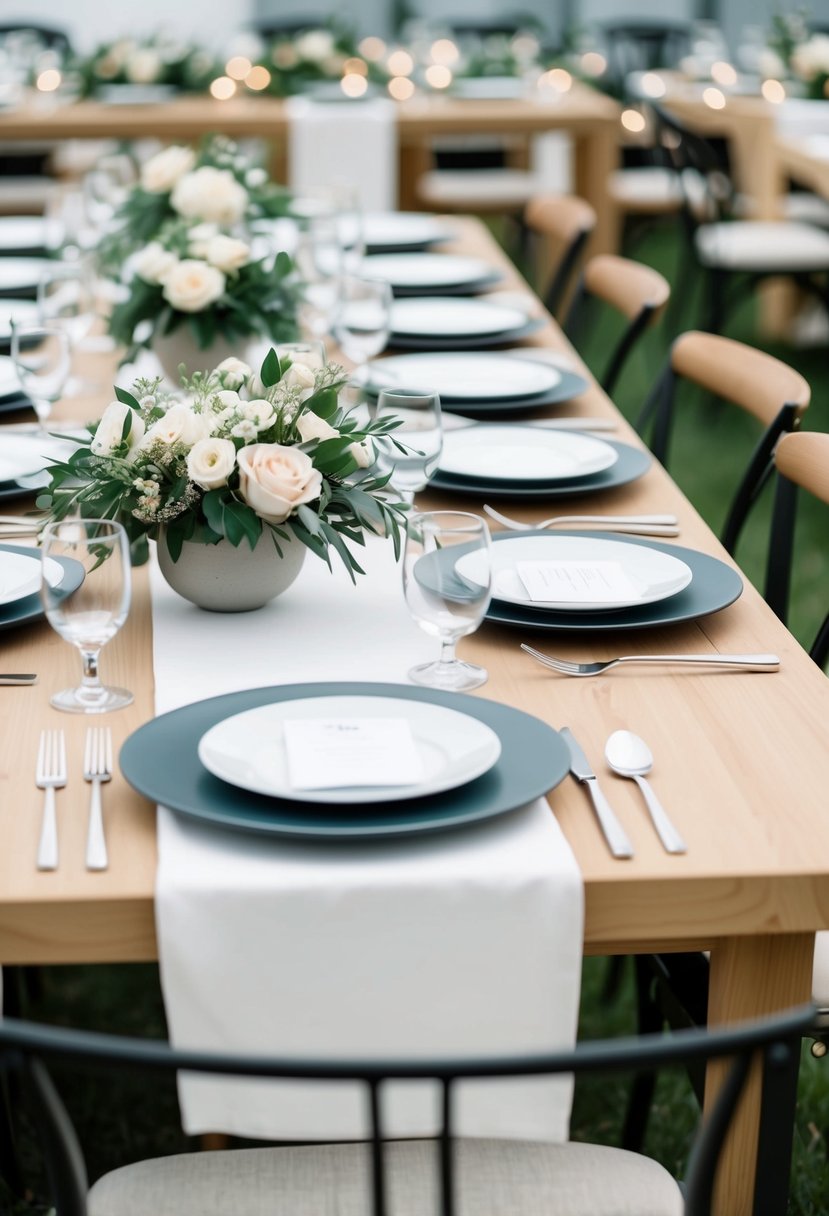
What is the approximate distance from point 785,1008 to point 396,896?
0.32m

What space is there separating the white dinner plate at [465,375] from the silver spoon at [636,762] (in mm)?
975

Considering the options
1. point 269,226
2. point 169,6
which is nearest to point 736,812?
point 269,226

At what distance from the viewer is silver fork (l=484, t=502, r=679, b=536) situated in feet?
5.52

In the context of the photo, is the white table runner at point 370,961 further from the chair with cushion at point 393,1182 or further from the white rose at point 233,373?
the white rose at point 233,373

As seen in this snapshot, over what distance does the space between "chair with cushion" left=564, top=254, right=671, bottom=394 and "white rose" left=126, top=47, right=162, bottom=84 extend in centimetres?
312

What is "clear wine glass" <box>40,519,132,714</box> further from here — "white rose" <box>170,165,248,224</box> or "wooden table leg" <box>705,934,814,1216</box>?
"white rose" <box>170,165,248,224</box>

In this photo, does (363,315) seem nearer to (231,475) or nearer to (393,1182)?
Result: (231,475)

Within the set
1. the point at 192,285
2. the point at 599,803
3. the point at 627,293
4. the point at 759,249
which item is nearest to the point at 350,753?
the point at 599,803

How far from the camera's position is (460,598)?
1255 mm

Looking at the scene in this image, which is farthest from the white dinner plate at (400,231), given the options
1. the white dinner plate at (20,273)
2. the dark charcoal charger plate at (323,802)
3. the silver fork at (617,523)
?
the dark charcoal charger plate at (323,802)

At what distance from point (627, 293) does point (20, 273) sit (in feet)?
3.79

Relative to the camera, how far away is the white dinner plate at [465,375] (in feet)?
7.07

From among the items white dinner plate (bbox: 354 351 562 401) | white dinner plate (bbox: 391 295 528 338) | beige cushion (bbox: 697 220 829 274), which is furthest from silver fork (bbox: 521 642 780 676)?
beige cushion (bbox: 697 220 829 274)

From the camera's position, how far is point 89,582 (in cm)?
123
